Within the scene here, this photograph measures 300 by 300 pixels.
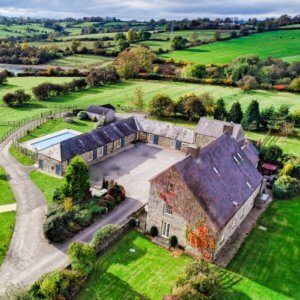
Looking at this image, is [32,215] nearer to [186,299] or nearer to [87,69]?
[186,299]

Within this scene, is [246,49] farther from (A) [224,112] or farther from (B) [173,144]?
(B) [173,144]

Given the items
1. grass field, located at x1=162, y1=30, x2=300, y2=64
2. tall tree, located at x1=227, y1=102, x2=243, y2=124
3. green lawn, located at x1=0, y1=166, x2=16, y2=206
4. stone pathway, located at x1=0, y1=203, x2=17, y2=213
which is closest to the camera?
stone pathway, located at x1=0, y1=203, x2=17, y2=213

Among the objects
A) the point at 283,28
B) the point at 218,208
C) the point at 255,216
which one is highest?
the point at 283,28

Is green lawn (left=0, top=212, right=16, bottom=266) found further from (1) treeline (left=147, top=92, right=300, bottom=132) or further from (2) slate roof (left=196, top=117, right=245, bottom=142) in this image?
(1) treeline (left=147, top=92, right=300, bottom=132)

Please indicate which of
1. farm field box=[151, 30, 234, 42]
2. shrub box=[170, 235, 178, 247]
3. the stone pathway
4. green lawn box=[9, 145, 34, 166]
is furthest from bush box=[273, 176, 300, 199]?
farm field box=[151, 30, 234, 42]

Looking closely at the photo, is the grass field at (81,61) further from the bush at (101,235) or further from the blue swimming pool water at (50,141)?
the bush at (101,235)

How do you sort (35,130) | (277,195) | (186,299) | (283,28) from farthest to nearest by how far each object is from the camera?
(283,28) → (35,130) → (277,195) → (186,299)

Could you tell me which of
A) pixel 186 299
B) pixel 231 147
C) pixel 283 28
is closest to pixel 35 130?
pixel 231 147
